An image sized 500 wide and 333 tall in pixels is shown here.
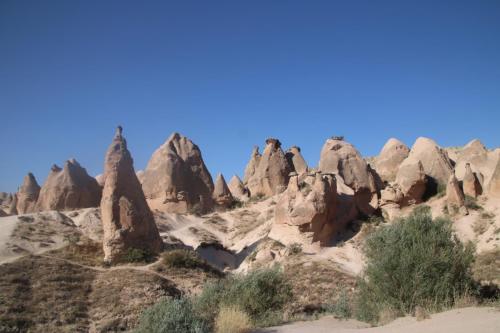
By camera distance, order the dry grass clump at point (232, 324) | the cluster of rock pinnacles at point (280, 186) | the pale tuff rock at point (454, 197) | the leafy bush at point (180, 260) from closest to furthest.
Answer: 1. the dry grass clump at point (232, 324)
2. the leafy bush at point (180, 260)
3. the cluster of rock pinnacles at point (280, 186)
4. the pale tuff rock at point (454, 197)

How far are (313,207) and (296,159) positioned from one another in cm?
1639

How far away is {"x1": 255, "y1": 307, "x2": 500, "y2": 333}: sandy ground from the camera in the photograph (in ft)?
19.5

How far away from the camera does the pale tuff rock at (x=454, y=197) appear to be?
20.0 metres

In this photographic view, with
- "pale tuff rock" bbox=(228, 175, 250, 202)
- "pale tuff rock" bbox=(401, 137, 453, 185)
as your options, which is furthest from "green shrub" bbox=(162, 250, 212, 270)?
"pale tuff rock" bbox=(228, 175, 250, 202)

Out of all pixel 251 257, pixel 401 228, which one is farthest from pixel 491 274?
pixel 251 257

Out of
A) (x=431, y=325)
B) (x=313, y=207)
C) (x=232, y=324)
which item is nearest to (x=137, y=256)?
(x=313, y=207)

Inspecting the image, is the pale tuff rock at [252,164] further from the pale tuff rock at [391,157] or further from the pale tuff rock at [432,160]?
the pale tuff rock at [432,160]

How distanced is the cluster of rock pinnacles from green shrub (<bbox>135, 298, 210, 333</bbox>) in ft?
32.6

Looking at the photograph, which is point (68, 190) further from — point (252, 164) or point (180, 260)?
point (252, 164)

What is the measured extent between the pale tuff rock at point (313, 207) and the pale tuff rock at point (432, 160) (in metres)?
5.53

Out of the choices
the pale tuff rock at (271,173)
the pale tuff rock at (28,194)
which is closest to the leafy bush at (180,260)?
the pale tuff rock at (271,173)

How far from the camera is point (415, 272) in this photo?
8836 mm

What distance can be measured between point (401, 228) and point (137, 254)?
10540 millimetres

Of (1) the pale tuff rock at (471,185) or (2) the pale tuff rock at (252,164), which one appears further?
(2) the pale tuff rock at (252,164)
